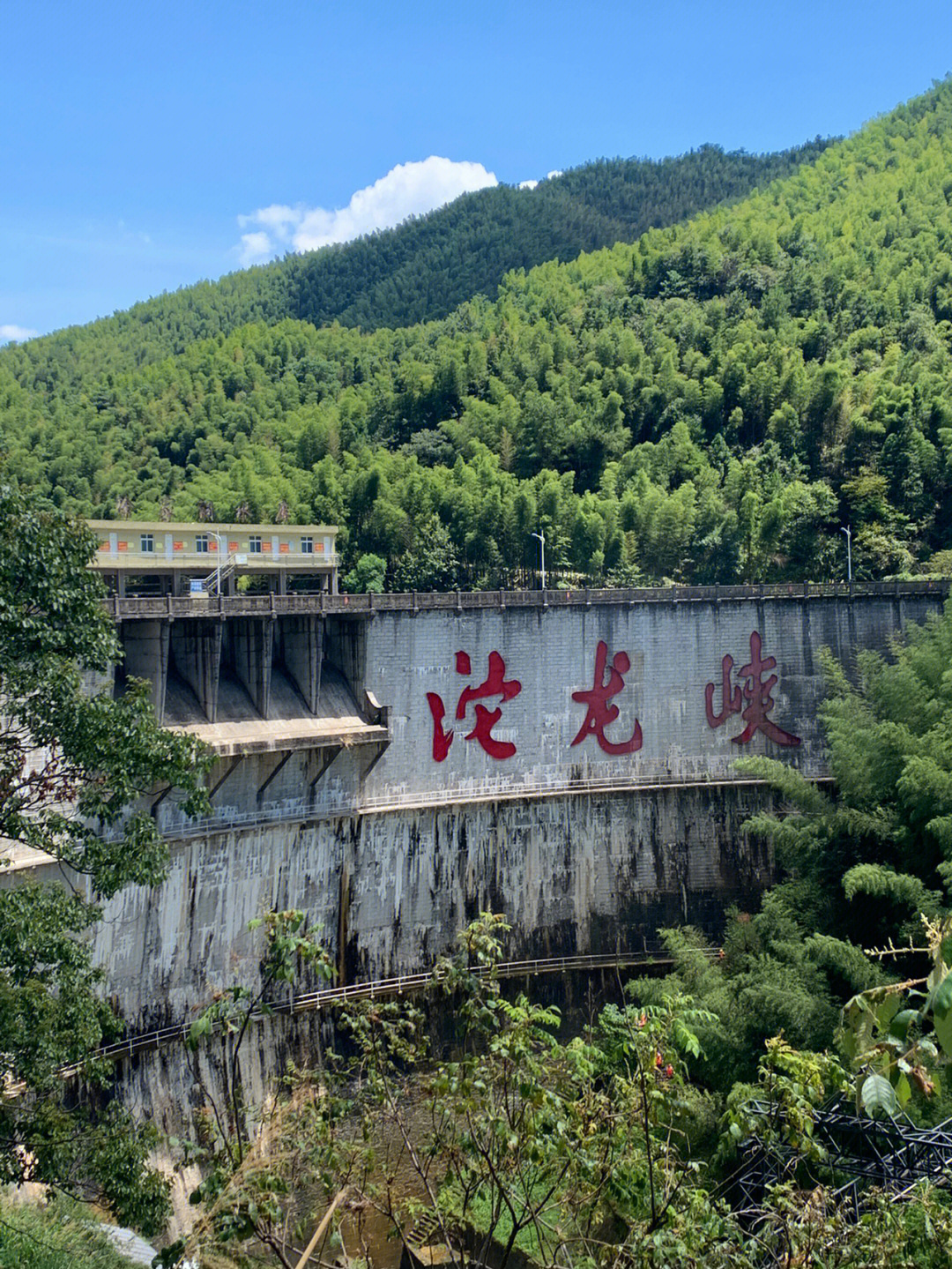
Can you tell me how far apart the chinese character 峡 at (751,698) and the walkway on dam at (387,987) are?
18.5 ft

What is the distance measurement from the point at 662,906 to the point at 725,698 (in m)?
5.35

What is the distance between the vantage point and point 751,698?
27.5m

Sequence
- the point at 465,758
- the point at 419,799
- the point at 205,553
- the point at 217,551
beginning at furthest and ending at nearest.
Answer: the point at 217,551 < the point at 205,553 < the point at 465,758 < the point at 419,799

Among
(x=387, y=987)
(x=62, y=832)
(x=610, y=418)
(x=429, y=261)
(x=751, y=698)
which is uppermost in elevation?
(x=429, y=261)

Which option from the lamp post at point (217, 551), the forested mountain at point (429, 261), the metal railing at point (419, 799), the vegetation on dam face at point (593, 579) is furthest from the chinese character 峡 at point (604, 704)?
the forested mountain at point (429, 261)

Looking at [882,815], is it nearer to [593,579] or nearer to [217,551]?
[217,551]

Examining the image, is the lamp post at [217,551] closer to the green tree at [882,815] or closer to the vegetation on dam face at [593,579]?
the vegetation on dam face at [593,579]

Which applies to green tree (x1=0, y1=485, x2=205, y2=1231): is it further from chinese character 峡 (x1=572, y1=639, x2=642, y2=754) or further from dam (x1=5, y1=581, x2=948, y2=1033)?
chinese character 峡 (x1=572, y1=639, x2=642, y2=754)

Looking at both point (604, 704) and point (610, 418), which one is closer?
point (604, 704)

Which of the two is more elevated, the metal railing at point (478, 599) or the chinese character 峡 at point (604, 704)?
the metal railing at point (478, 599)

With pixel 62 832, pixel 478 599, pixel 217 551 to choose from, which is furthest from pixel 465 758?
pixel 62 832

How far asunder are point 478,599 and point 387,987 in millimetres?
8702

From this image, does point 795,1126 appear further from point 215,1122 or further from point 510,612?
point 510,612

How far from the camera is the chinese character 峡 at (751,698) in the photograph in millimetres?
27328
